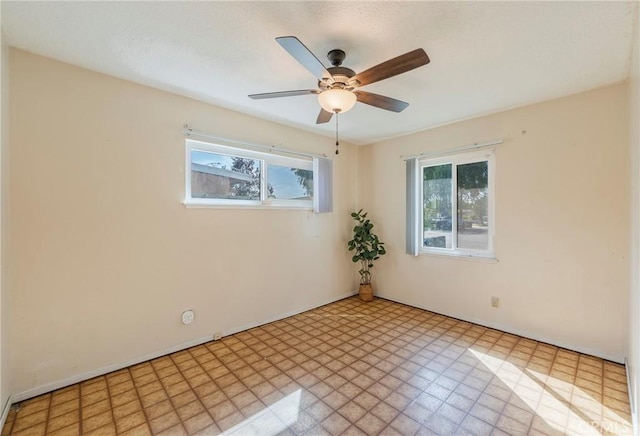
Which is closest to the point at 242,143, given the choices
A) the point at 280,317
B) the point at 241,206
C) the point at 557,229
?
the point at 241,206

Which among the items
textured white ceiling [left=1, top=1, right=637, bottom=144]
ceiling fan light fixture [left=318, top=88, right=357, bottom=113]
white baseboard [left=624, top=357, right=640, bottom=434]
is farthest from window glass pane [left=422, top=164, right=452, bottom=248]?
ceiling fan light fixture [left=318, top=88, right=357, bottom=113]

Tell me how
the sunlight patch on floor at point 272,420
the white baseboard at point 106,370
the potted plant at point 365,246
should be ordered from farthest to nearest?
1. the potted plant at point 365,246
2. the white baseboard at point 106,370
3. the sunlight patch on floor at point 272,420

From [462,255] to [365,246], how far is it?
1297 millimetres

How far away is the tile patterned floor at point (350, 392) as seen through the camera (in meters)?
1.71

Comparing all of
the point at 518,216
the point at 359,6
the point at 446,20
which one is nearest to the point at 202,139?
the point at 359,6

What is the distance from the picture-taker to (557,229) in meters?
2.68

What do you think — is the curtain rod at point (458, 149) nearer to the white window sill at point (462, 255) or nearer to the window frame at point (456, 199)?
the window frame at point (456, 199)

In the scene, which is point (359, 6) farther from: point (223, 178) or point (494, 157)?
point (494, 157)

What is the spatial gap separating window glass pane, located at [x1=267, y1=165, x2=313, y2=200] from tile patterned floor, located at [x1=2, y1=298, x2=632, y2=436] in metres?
1.68

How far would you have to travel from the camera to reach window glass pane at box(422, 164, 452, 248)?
3.54m

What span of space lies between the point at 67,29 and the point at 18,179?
1.06 meters

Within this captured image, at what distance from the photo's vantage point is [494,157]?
3072mm

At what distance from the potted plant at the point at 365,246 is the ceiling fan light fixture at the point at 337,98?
2.39 m

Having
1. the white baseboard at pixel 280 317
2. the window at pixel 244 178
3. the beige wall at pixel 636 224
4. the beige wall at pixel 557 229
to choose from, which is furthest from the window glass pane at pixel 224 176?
the beige wall at pixel 636 224
